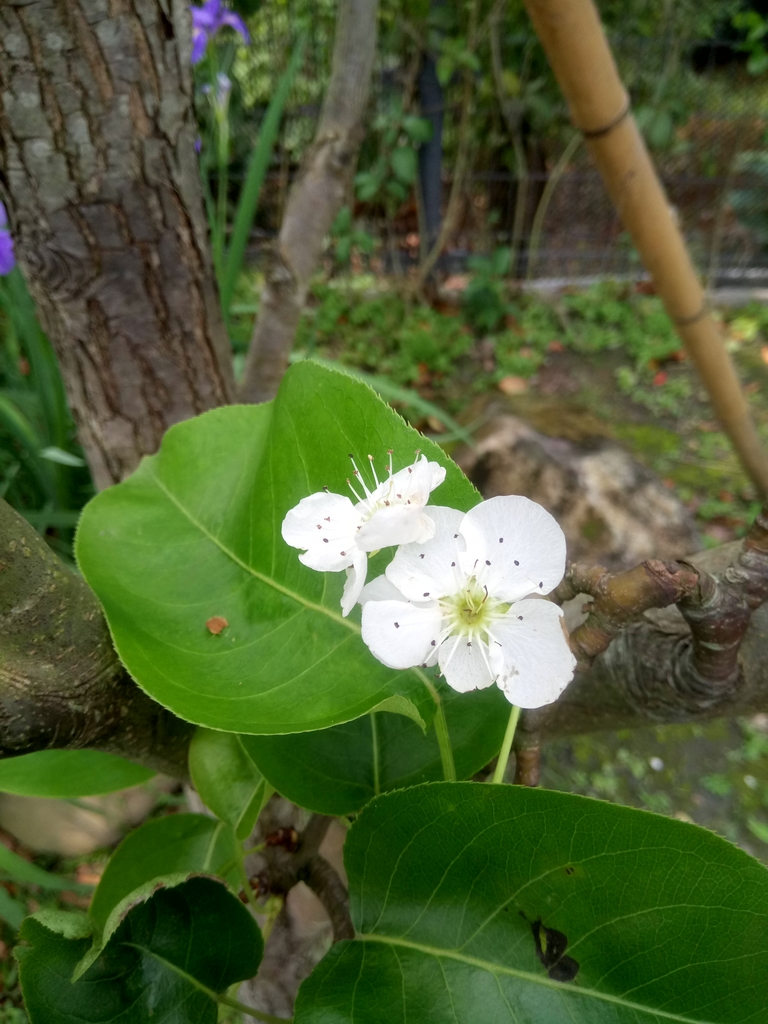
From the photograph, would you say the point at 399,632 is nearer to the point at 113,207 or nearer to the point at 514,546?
the point at 514,546

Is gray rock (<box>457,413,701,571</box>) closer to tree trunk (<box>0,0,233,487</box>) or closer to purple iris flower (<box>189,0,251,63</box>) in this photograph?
tree trunk (<box>0,0,233,487</box>)

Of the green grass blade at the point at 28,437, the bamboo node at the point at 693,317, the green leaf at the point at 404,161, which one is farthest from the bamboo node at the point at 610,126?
the green leaf at the point at 404,161

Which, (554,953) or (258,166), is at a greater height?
(258,166)

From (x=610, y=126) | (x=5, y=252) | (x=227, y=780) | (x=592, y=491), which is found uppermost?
(x=610, y=126)

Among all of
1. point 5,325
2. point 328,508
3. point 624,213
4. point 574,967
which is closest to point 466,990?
point 574,967

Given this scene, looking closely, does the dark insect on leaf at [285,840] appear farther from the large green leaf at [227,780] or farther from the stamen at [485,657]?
the stamen at [485,657]

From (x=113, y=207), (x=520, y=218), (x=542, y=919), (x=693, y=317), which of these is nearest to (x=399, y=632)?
(x=542, y=919)
